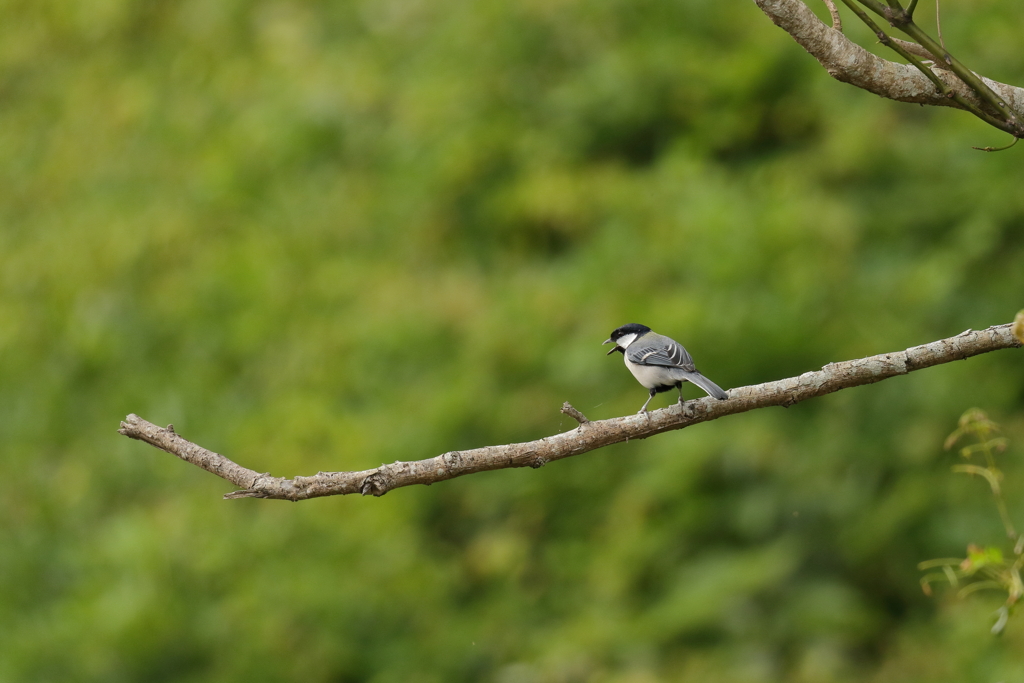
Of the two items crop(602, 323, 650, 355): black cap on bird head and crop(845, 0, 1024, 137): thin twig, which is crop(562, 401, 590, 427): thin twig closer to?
crop(845, 0, 1024, 137): thin twig

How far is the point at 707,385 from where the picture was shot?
126 inches

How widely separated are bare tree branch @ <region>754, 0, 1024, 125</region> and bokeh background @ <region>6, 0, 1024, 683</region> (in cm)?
342

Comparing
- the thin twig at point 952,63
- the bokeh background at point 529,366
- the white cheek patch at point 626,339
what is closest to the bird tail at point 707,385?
the white cheek patch at point 626,339

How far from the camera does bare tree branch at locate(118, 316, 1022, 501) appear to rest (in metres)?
2.23

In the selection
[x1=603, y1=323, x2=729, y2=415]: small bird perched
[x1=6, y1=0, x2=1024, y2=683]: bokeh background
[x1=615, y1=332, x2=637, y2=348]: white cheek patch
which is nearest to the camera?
[x1=603, y1=323, x2=729, y2=415]: small bird perched

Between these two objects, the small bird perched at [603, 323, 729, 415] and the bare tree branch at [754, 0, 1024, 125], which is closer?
the bare tree branch at [754, 0, 1024, 125]

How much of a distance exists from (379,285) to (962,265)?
4528mm

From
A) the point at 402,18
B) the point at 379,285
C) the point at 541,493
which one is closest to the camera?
the point at 541,493

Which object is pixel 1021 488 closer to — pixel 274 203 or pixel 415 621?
pixel 415 621

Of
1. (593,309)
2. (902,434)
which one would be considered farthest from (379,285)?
(902,434)

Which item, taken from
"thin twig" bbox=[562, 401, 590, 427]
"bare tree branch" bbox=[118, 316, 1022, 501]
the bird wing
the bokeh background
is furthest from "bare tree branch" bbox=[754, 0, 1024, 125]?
the bokeh background

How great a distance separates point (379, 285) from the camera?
27.3 ft

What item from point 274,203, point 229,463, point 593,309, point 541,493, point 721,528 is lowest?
point 229,463

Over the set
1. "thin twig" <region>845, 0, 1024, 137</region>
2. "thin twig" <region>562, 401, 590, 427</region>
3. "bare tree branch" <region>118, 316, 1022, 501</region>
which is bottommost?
"bare tree branch" <region>118, 316, 1022, 501</region>
